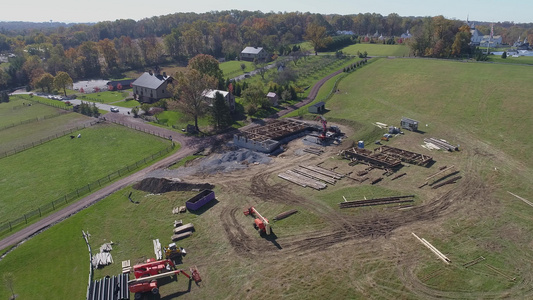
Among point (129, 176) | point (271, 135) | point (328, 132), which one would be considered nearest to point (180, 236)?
point (129, 176)

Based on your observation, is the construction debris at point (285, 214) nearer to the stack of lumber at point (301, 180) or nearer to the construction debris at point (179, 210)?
the stack of lumber at point (301, 180)

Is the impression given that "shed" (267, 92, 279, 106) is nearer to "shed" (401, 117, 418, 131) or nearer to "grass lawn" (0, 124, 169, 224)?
"grass lawn" (0, 124, 169, 224)

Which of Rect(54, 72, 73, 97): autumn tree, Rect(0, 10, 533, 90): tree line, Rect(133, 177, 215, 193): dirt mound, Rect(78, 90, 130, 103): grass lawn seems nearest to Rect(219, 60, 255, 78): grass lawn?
Rect(0, 10, 533, 90): tree line

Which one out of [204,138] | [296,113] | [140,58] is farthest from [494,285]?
[140,58]

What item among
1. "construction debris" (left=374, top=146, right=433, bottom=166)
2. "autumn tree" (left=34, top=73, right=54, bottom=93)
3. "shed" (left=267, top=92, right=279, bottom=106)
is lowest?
"construction debris" (left=374, top=146, right=433, bottom=166)

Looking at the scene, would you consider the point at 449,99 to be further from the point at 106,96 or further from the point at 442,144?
the point at 106,96

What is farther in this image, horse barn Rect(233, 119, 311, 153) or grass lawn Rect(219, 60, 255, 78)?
grass lawn Rect(219, 60, 255, 78)
